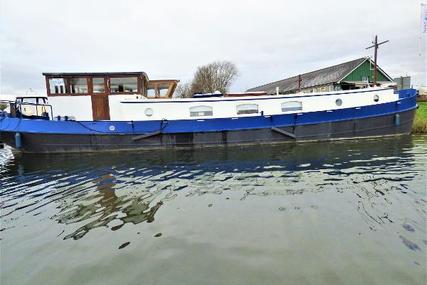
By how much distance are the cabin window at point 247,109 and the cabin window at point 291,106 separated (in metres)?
1.39

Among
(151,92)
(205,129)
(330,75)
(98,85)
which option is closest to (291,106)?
(205,129)

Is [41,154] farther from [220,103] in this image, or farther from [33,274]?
[33,274]

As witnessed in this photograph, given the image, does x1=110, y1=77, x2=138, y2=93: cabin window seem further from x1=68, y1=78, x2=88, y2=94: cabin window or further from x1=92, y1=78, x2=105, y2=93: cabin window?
x1=68, y1=78, x2=88, y2=94: cabin window

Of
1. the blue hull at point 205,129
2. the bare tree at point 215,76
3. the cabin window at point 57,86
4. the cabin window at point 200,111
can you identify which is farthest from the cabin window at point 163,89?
the bare tree at point 215,76

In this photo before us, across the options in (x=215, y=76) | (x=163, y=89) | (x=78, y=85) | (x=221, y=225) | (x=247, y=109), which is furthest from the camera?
(x=215, y=76)

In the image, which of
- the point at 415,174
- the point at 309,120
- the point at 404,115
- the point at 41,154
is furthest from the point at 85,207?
the point at 404,115

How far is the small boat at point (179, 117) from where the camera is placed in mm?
14242

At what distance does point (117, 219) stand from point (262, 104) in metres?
10.9

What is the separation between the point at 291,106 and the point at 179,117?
217 inches

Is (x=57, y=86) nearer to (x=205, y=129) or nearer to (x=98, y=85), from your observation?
(x=98, y=85)

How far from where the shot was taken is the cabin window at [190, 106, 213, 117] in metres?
15.0

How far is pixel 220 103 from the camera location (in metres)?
15.0

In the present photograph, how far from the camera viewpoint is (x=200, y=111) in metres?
15.1

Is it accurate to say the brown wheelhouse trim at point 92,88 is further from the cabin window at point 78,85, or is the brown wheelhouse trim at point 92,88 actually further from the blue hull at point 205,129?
the blue hull at point 205,129
